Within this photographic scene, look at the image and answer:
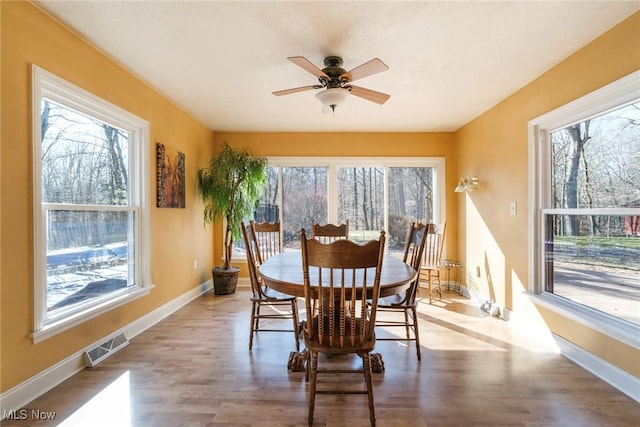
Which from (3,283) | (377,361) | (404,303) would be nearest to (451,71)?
(404,303)

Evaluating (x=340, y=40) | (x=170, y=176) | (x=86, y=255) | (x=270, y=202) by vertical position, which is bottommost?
(x=86, y=255)

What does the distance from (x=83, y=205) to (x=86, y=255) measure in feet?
1.28

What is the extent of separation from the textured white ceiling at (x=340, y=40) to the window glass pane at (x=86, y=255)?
1.34 meters

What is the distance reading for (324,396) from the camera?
1.81 m

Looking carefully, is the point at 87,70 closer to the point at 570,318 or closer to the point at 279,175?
the point at 279,175

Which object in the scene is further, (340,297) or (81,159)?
(81,159)

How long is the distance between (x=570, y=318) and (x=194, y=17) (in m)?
3.46

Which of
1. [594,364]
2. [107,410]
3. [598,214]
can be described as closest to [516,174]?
[598,214]

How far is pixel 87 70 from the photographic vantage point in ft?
7.14

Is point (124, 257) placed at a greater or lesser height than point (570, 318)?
greater

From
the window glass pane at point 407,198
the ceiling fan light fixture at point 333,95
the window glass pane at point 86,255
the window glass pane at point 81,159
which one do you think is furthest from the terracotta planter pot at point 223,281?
the ceiling fan light fixture at point 333,95

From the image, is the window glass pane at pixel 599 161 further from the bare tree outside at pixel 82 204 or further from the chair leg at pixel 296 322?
the bare tree outside at pixel 82 204

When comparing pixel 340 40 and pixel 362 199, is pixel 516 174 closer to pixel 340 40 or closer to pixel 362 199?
pixel 362 199

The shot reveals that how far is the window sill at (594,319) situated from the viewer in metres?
1.86
